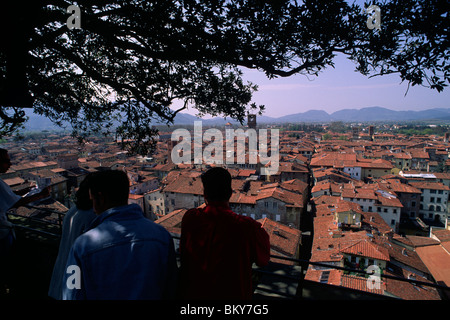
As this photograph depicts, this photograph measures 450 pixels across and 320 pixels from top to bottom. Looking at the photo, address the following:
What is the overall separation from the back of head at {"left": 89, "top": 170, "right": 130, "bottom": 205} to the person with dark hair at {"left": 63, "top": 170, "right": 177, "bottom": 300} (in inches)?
5.0

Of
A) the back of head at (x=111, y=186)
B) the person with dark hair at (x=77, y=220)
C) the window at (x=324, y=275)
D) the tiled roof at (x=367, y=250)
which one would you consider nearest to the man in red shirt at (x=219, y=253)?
the back of head at (x=111, y=186)

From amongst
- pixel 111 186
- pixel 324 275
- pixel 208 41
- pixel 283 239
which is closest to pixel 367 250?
pixel 324 275

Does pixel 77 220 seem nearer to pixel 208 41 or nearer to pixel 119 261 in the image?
pixel 119 261

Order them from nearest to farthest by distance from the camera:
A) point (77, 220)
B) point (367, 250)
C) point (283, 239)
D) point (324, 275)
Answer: point (77, 220) < point (324, 275) < point (367, 250) < point (283, 239)

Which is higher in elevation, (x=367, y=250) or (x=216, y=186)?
(x=216, y=186)

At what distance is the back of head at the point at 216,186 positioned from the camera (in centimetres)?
195

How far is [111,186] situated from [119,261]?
0.54m

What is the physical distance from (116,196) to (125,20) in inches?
171

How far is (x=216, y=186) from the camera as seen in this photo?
6.39 feet

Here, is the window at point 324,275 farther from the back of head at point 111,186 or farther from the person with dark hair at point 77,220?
the back of head at point 111,186

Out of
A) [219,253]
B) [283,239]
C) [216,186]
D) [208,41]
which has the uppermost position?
[208,41]

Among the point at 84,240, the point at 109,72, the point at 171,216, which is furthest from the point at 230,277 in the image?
the point at 171,216

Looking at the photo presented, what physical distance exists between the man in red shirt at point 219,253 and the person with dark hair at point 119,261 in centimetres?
19

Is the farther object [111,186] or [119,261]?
[111,186]
